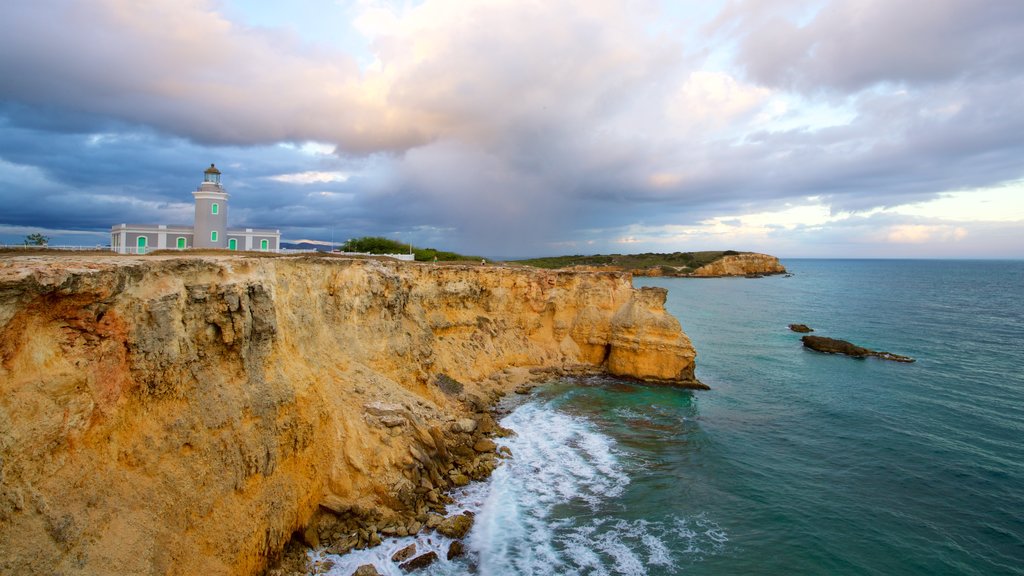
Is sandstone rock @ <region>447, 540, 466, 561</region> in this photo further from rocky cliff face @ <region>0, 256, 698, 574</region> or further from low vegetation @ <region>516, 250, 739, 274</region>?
low vegetation @ <region>516, 250, 739, 274</region>

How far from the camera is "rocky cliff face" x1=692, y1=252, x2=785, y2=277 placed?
156 m

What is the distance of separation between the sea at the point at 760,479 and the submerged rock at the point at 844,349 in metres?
2.10

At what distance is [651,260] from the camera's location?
6959 inches

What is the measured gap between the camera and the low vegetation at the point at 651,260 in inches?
6206

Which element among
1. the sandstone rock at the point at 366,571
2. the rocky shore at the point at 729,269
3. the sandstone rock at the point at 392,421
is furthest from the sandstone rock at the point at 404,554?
the rocky shore at the point at 729,269

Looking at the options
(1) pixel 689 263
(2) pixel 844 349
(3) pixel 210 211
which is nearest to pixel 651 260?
(1) pixel 689 263

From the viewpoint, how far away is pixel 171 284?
505 inches

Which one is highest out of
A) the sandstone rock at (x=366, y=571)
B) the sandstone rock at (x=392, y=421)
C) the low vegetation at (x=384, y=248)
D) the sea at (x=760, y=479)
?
the low vegetation at (x=384, y=248)

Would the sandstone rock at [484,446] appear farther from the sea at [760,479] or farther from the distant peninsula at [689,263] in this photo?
the distant peninsula at [689,263]

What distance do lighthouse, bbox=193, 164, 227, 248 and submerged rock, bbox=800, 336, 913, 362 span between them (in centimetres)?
4870

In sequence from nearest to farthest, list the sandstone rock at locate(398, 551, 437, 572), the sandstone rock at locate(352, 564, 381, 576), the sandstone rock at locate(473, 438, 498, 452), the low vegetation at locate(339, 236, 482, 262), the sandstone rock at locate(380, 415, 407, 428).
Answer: the sandstone rock at locate(352, 564, 381, 576), the sandstone rock at locate(398, 551, 437, 572), the sandstone rock at locate(380, 415, 407, 428), the sandstone rock at locate(473, 438, 498, 452), the low vegetation at locate(339, 236, 482, 262)

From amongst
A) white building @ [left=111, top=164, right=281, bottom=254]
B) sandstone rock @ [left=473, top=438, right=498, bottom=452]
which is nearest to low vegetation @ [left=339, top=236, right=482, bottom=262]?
white building @ [left=111, top=164, right=281, bottom=254]

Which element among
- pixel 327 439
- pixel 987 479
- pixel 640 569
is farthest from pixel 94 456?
pixel 987 479

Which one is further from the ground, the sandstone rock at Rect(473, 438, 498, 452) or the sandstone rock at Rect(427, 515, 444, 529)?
the sandstone rock at Rect(473, 438, 498, 452)
